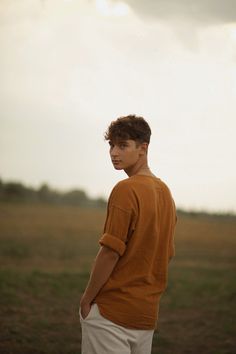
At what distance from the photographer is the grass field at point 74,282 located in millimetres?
5492

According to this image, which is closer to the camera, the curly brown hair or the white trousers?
the white trousers

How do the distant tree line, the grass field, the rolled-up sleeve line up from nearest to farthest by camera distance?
the rolled-up sleeve → the grass field → the distant tree line

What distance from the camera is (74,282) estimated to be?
859cm

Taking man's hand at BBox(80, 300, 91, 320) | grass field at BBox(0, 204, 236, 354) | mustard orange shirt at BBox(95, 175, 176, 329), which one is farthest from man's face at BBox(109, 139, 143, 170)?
grass field at BBox(0, 204, 236, 354)

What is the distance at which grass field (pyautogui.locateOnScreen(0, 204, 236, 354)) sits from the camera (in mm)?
5492

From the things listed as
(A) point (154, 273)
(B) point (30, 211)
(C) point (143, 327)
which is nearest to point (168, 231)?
(A) point (154, 273)

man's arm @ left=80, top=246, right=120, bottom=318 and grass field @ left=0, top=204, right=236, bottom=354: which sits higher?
man's arm @ left=80, top=246, right=120, bottom=318

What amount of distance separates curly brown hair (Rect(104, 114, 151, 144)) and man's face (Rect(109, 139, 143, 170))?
0.07 feet

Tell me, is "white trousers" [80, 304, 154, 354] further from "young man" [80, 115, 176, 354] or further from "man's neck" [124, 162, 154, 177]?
"man's neck" [124, 162, 154, 177]

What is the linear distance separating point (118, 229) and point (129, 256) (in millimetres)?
127

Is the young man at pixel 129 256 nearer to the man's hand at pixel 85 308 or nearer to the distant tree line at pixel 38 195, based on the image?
the man's hand at pixel 85 308

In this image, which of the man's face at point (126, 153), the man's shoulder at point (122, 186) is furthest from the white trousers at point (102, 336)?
the man's face at point (126, 153)

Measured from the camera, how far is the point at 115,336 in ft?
6.65

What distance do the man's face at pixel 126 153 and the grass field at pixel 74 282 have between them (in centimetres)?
329
